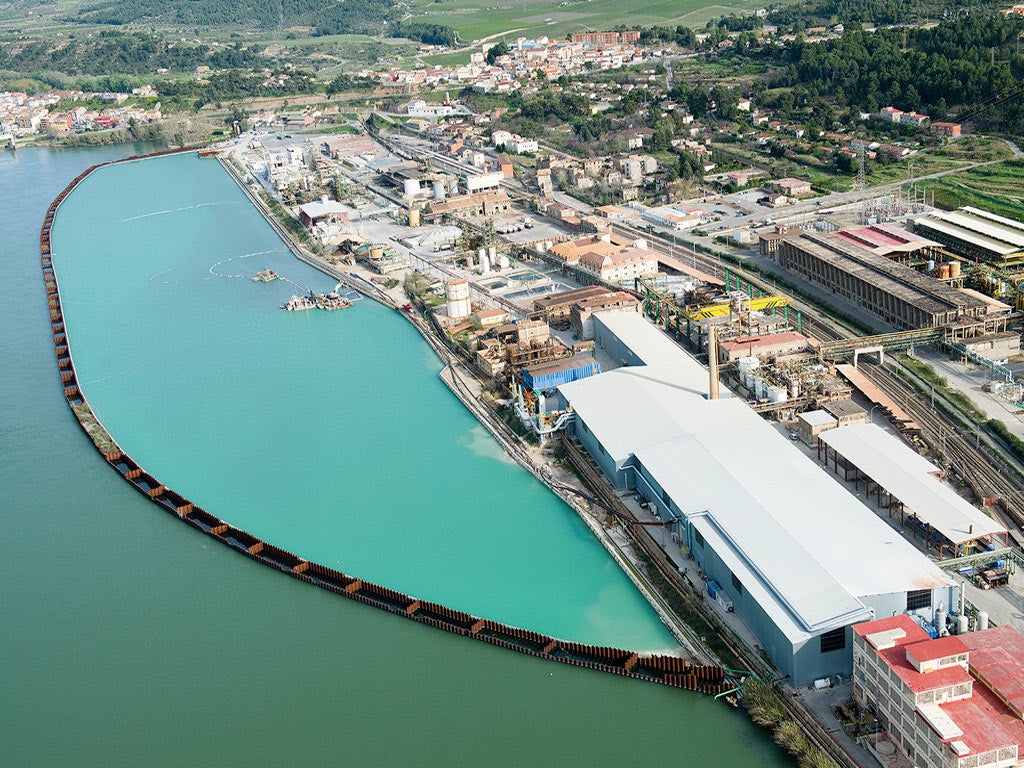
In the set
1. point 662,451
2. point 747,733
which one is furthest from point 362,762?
point 662,451

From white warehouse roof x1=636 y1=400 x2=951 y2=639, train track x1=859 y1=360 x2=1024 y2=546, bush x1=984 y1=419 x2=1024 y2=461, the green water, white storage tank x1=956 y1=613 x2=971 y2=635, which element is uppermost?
white warehouse roof x1=636 y1=400 x2=951 y2=639

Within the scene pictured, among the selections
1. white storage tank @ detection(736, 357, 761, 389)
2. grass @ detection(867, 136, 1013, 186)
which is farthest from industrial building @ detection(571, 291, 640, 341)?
grass @ detection(867, 136, 1013, 186)

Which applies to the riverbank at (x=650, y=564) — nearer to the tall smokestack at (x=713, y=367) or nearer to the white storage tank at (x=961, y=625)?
the white storage tank at (x=961, y=625)

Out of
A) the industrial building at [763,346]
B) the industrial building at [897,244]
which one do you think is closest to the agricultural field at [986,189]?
the industrial building at [897,244]

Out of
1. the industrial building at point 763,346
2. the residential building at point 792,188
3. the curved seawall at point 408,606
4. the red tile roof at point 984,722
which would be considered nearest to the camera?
the red tile roof at point 984,722

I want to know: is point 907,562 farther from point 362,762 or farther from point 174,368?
point 174,368

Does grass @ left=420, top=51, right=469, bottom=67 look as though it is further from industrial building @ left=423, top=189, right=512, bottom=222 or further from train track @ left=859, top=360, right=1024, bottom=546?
train track @ left=859, top=360, right=1024, bottom=546
